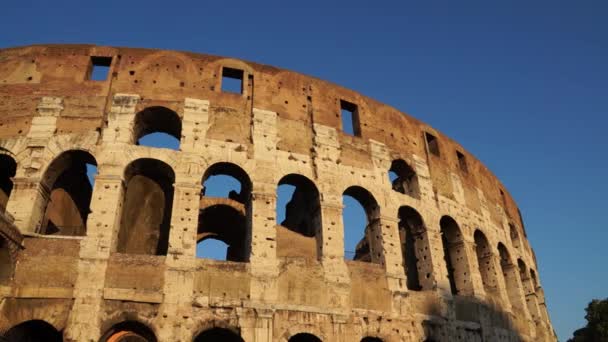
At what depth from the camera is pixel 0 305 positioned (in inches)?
367

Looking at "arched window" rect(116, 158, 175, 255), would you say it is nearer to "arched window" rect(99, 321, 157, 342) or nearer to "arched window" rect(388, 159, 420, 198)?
"arched window" rect(99, 321, 157, 342)

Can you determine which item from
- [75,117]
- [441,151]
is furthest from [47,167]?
[441,151]

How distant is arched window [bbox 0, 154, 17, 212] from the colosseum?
66mm

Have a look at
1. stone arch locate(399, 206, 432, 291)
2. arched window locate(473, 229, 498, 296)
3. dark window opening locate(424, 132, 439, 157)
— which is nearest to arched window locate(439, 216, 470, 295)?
stone arch locate(399, 206, 432, 291)

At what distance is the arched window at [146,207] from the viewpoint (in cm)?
1176

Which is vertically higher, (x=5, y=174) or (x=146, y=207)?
(x=5, y=174)

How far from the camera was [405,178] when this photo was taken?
591 inches

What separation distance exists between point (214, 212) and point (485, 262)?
8.78 m

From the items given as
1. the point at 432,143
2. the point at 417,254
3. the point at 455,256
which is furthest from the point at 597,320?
the point at 417,254

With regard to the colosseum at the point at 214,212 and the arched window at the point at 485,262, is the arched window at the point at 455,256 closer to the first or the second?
the colosseum at the point at 214,212

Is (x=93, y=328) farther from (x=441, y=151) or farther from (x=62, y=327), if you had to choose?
(x=441, y=151)

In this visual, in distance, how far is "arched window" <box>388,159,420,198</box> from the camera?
14.7 meters

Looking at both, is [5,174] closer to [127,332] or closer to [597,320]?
[127,332]

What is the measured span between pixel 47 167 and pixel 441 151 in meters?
11.5
